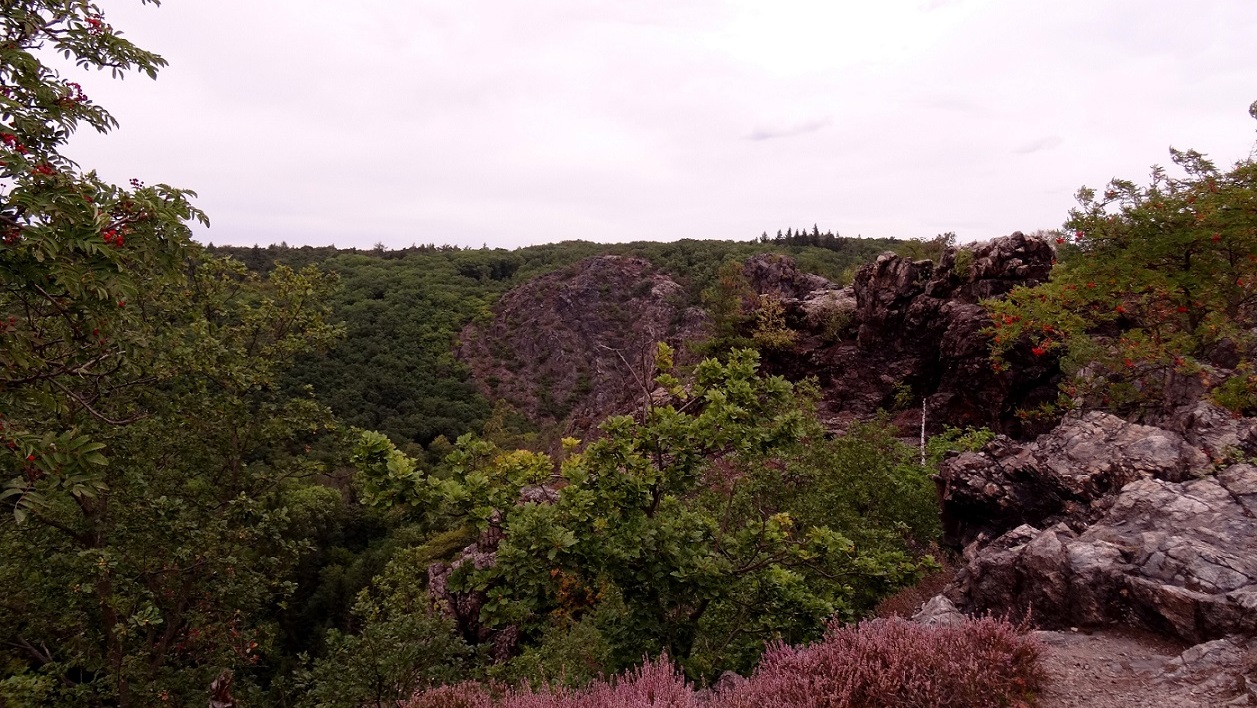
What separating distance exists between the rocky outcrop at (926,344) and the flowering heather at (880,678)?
45.8 ft

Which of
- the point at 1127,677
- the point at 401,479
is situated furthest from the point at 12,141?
the point at 1127,677

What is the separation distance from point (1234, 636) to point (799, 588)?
3.82 m

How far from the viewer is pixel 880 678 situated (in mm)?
4676

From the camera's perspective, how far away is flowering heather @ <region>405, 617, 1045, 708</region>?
4.57 metres

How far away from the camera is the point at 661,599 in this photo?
6676mm

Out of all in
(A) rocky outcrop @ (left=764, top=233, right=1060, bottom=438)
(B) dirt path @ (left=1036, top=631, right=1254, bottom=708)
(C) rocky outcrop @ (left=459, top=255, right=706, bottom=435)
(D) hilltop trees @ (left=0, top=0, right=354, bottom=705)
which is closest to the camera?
(B) dirt path @ (left=1036, top=631, right=1254, bottom=708)

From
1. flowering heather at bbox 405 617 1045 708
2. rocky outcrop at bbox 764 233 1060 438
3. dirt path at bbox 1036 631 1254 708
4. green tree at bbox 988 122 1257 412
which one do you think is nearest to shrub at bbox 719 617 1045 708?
flowering heather at bbox 405 617 1045 708

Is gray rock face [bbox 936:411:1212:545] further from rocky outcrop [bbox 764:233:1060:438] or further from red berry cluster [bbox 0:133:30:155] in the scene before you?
red berry cluster [bbox 0:133:30:155]

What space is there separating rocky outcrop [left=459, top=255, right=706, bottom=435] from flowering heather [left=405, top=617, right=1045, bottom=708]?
6359 cm

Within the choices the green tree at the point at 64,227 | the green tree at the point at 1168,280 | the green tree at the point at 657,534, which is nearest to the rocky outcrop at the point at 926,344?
the green tree at the point at 1168,280

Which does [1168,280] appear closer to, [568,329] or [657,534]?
[657,534]

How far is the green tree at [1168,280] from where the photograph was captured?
991 cm

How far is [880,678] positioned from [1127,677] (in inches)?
102

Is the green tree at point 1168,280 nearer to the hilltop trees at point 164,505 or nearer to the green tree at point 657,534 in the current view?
the green tree at point 657,534
